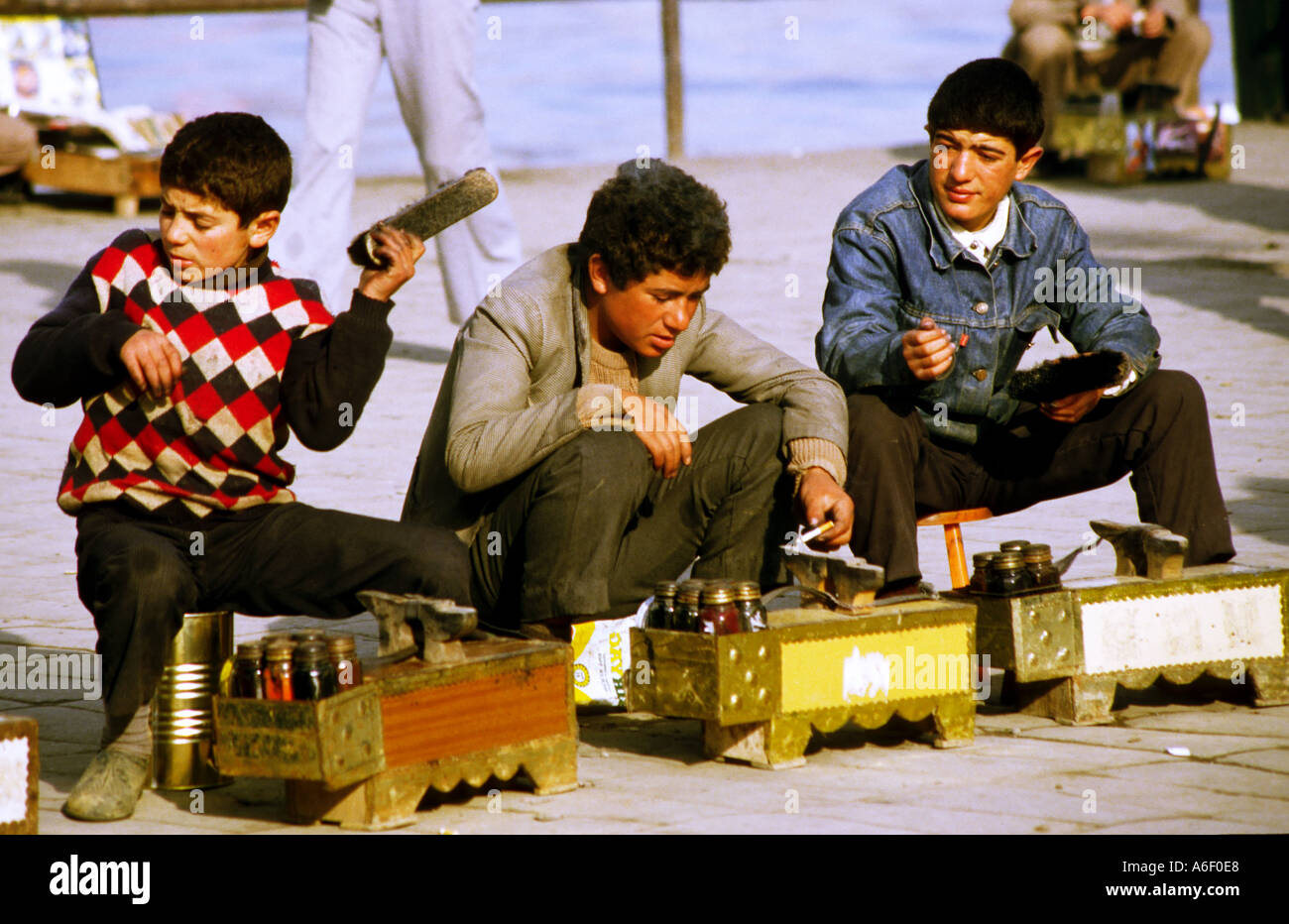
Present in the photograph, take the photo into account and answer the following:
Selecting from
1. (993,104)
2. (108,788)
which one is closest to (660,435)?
(993,104)

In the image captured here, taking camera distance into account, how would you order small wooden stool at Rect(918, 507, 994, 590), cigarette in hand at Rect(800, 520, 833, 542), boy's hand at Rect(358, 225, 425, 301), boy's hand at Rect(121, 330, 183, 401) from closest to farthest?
boy's hand at Rect(121, 330, 183, 401), boy's hand at Rect(358, 225, 425, 301), cigarette in hand at Rect(800, 520, 833, 542), small wooden stool at Rect(918, 507, 994, 590)

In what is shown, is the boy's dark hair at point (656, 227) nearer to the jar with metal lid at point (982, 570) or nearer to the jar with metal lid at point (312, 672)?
the jar with metal lid at point (982, 570)

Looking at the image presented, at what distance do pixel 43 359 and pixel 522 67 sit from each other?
25.9 m

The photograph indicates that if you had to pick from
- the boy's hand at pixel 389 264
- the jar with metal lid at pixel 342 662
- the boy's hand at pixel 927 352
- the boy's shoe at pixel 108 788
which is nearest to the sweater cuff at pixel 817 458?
the boy's hand at pixel 927 352

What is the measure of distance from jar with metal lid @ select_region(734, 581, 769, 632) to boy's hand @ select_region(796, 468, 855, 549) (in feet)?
1.28

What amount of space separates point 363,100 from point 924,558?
138 inches

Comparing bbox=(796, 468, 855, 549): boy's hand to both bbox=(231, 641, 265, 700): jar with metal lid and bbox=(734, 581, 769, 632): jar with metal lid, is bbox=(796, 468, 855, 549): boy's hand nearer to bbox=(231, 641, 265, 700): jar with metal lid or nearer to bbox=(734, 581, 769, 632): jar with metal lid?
bbox=(734, 581, 769, 632): jar with metal lid

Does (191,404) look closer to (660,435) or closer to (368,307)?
(368,307)

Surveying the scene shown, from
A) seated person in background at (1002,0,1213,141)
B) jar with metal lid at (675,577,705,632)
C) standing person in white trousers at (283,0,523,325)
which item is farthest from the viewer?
seated person in background at (1002,0,1213,141)

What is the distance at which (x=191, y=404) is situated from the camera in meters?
3.45

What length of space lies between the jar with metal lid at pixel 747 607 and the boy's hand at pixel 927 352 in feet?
2.47

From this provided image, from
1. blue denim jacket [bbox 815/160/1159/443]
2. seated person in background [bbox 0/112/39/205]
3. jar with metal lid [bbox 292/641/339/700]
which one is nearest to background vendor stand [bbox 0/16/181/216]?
seated person in background [bbox 0/112/39/205]

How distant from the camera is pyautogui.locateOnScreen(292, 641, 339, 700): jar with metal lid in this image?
3016 millimetres

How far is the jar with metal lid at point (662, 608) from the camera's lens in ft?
11.3
